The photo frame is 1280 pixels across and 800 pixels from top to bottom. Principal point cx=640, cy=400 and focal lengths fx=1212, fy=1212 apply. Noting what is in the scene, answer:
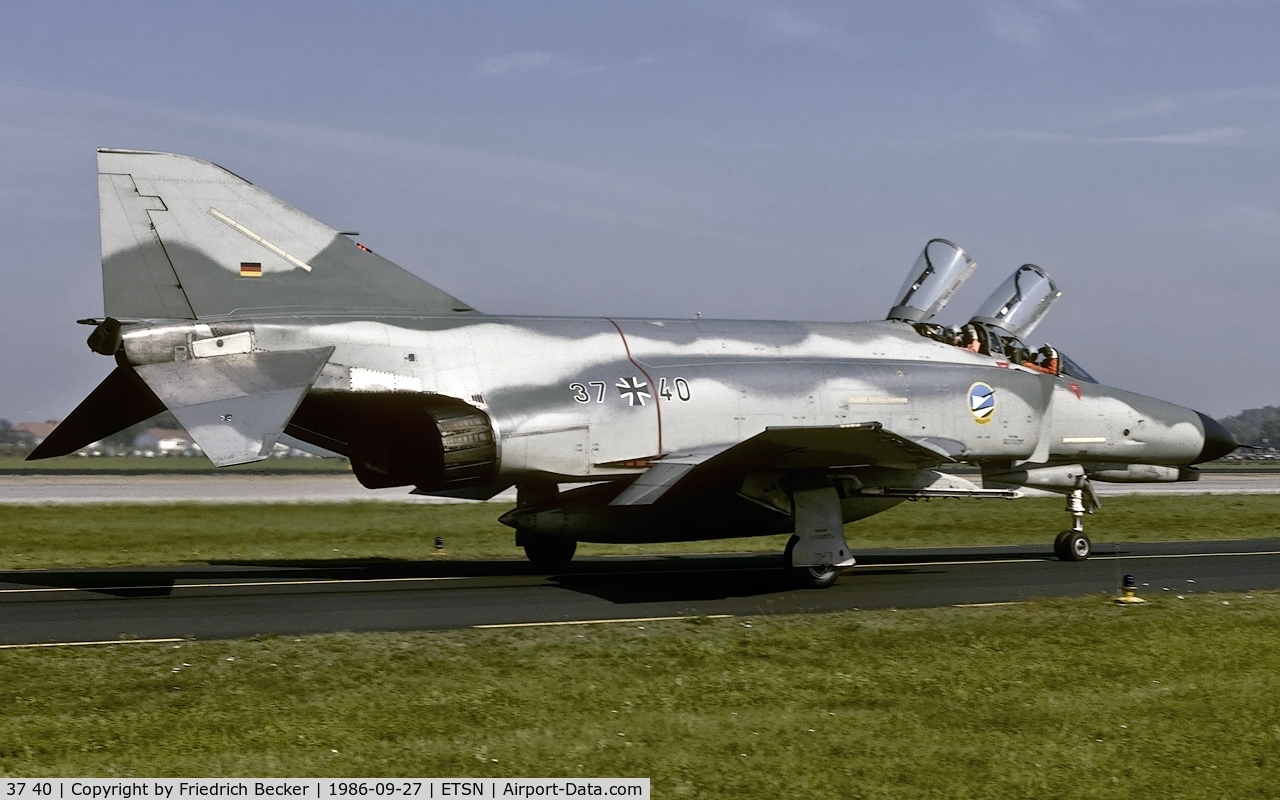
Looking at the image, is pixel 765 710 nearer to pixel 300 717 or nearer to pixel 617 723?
pixel 617 723

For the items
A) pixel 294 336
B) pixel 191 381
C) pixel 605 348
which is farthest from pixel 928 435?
pixel 191 381

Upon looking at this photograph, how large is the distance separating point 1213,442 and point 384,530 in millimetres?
15487

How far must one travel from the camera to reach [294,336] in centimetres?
1416

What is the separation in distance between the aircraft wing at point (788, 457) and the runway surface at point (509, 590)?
138 centimetres

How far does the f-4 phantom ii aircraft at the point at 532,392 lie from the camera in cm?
1370

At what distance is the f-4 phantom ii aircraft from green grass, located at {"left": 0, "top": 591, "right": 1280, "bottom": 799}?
9.78 ft

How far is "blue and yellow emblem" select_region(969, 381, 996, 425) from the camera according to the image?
1792 centimetres

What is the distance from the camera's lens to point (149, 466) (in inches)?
2258

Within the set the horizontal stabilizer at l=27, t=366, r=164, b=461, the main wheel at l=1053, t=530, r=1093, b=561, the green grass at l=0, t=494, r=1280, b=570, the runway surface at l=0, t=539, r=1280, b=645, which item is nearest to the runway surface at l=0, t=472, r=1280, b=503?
the green grass at l=0, t=494, r=1280, b=570

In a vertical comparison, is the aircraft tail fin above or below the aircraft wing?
above

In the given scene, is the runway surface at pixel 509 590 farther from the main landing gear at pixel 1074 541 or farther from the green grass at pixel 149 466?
the green grass at pixel 149 466

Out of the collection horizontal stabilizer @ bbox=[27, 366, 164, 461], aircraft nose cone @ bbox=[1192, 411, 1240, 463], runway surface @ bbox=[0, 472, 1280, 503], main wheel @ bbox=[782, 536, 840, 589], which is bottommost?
runway surface @ bbox=[0, 472, 1280, 503]

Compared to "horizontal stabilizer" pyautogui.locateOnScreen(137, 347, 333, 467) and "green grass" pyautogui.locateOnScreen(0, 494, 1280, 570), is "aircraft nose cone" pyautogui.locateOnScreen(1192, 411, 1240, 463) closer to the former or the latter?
"green grass" pyautogui.locateOnScreen(0, 494, 1280, 570)
